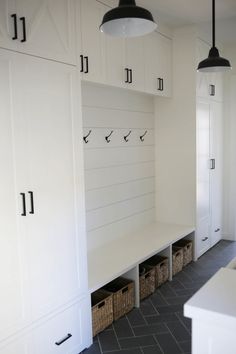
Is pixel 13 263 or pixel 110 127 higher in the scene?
pixel 110 127

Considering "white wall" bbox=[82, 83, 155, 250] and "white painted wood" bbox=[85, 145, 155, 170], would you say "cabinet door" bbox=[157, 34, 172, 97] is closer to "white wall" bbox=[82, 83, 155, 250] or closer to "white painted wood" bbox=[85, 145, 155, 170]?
"white wall" bbox=[82, 83, 155, 250]

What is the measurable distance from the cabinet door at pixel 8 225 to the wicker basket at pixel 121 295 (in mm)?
1106

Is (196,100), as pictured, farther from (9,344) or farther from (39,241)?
(9,344)

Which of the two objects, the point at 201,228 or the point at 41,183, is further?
the point at 201,228

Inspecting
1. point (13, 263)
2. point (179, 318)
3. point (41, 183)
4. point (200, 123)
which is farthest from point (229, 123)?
point (13, 263)

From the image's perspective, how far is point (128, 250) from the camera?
3.50m

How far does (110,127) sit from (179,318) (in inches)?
75.1

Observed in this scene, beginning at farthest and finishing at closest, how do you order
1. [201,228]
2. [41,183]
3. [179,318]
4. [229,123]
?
1. [229,123]
2. [201,228]
3. [179,318]
4. [41,183]

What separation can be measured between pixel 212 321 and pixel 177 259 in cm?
272

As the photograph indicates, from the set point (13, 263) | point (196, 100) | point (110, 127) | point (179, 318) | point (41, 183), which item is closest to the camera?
point (13, 263)

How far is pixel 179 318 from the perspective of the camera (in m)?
3.09

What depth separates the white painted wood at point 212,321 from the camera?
52.7 inches

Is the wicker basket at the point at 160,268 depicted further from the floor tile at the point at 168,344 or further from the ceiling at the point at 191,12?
the ceiling at the point at 191,12

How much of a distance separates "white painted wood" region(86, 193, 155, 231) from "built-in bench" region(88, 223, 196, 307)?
0.75ft
